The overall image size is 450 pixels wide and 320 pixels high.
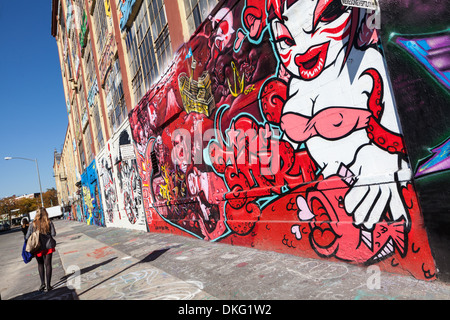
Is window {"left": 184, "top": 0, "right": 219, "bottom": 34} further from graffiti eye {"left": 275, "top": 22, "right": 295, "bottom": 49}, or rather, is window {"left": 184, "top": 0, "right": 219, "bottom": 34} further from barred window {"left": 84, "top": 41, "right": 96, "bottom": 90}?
barred window {"left": 84, "top": 41, "right": 96, "bottom": 90}

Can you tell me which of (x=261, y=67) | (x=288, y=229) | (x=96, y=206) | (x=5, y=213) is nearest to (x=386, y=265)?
(x=288, y=229)

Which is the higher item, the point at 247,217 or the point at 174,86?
the point at 174,86

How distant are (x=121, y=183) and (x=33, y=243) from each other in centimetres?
989

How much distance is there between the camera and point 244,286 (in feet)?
12.5

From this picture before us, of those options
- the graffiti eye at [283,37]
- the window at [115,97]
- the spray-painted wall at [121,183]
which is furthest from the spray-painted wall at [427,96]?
the window at [115,97]

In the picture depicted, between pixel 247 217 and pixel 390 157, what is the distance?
300 cm

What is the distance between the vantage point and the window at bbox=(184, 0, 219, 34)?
22.1ft

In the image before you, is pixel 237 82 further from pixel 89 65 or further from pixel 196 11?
pixel 89 65

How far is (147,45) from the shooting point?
33.4 feet

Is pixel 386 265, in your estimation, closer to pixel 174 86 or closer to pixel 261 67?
pixel 261 67

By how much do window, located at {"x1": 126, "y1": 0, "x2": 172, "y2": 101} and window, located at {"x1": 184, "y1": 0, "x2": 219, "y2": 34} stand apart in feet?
4.02

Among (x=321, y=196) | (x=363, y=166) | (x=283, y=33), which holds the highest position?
(x=283, y=33)

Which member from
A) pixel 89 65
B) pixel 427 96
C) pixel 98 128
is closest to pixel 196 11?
pixel 427 96

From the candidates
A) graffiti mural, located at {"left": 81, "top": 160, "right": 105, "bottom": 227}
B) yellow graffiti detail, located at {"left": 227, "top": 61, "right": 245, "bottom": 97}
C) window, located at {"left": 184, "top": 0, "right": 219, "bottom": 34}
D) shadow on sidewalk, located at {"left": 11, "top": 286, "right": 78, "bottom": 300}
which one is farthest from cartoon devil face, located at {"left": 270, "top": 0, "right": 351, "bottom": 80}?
graffiti mural, located at {"left": 81, "top": 160, "right": 105, "bottom": 227}
